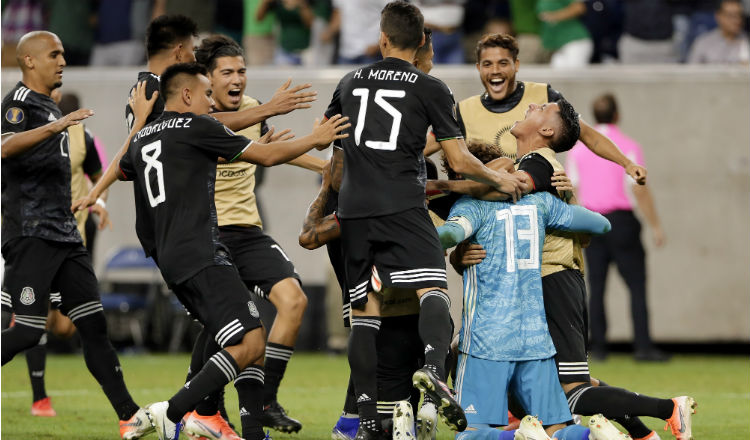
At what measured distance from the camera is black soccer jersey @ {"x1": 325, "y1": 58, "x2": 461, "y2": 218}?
6008 mm

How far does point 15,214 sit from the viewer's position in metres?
7.04

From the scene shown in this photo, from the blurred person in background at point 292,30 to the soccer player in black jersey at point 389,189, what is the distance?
27.5 feet

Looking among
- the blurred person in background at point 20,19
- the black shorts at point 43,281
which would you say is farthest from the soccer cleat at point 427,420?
the blurred person in background at point 20,19

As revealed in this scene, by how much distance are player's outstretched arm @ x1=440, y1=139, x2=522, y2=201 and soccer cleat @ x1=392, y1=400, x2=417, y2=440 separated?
1.25m

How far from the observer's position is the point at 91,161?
8320 mm

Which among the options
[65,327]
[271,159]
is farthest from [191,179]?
[65,327]

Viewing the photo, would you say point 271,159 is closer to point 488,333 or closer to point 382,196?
point 382,196

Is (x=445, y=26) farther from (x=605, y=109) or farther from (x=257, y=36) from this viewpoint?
(x=605, y=109)

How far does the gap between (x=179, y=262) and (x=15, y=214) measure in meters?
1.80

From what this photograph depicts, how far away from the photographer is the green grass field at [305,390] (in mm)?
7305

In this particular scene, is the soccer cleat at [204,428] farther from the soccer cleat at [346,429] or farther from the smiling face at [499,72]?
the smiling face at [499,72]

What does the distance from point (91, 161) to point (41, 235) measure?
146 cm

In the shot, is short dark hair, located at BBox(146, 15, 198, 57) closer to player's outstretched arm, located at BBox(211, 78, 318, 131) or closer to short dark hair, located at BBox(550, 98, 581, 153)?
player's outstretched arm, located at BBox(211, 78, 318, 131)

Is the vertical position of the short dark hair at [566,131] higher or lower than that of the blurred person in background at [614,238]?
higher
